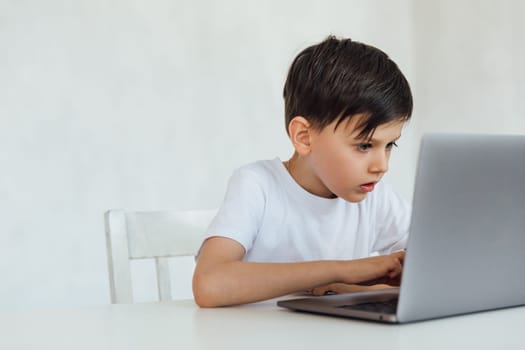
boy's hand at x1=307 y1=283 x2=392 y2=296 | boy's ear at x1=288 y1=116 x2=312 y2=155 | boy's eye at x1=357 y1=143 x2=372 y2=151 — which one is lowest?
boy's hand at x1=307 y1=283 x2=392 y2=296

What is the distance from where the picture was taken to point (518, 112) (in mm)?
2723

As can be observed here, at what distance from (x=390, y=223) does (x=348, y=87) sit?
0.35 meters

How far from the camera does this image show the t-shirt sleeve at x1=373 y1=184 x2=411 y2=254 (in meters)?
1.39

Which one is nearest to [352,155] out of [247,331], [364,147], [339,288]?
[364,147]

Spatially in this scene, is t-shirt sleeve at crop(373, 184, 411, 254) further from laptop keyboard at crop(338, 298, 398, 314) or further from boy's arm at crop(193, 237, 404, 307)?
laptop keyboard at crop(338, 298, 398, 314)

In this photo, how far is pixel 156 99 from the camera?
8.49ft

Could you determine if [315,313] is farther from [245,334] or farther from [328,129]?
[328,129]

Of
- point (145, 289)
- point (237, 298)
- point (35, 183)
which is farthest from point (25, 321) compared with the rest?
point (145, 289)

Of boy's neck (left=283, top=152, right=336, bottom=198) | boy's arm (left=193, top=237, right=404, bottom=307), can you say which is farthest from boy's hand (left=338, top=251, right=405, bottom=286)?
boy's neck (left=283, top=152, right=336, bottom=198)

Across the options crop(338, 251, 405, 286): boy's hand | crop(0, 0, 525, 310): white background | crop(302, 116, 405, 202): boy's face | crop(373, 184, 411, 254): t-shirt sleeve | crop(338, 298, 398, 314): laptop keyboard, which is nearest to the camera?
crop(338, 298, 398, 314): laptop keyboard

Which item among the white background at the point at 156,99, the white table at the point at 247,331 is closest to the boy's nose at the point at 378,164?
the white table at the point at 247,331

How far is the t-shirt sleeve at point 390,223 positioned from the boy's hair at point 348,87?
0.28 m

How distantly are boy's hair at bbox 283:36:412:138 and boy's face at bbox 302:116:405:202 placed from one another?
0.04 feet

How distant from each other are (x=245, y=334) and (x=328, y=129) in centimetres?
47
